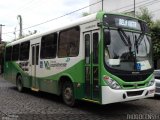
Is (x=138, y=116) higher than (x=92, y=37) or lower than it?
lower

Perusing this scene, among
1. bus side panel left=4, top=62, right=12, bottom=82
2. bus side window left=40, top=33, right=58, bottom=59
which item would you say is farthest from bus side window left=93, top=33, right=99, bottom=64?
bus side panel left=4, top=62, right=12, bottom=82

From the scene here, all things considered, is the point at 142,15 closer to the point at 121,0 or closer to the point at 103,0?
the point at 121,0

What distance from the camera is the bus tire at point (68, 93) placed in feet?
37.8

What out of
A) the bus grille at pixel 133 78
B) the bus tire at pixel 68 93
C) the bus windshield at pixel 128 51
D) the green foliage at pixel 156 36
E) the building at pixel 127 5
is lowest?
the bus tire at pixel 68 93

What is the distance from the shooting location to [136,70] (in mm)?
10281

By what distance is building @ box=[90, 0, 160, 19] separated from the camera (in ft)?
106

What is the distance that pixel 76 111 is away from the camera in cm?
1080

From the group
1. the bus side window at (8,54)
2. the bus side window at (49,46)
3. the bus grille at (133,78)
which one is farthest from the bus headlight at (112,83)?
the bus side window at (8,54)

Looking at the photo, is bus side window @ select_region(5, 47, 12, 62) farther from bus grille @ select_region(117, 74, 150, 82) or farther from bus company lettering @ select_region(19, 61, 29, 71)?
bus grille @ select_region(117, 74, 150, 82)

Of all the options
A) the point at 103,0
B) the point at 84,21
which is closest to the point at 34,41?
the point at 84,21

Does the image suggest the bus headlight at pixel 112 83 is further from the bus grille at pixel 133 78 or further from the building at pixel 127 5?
the building at pixel 127 5

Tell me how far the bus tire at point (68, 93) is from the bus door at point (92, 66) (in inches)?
46.9

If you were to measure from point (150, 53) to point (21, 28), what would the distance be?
30.9m

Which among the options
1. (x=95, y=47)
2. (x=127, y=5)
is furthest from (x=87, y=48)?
(x=127, y=5)
